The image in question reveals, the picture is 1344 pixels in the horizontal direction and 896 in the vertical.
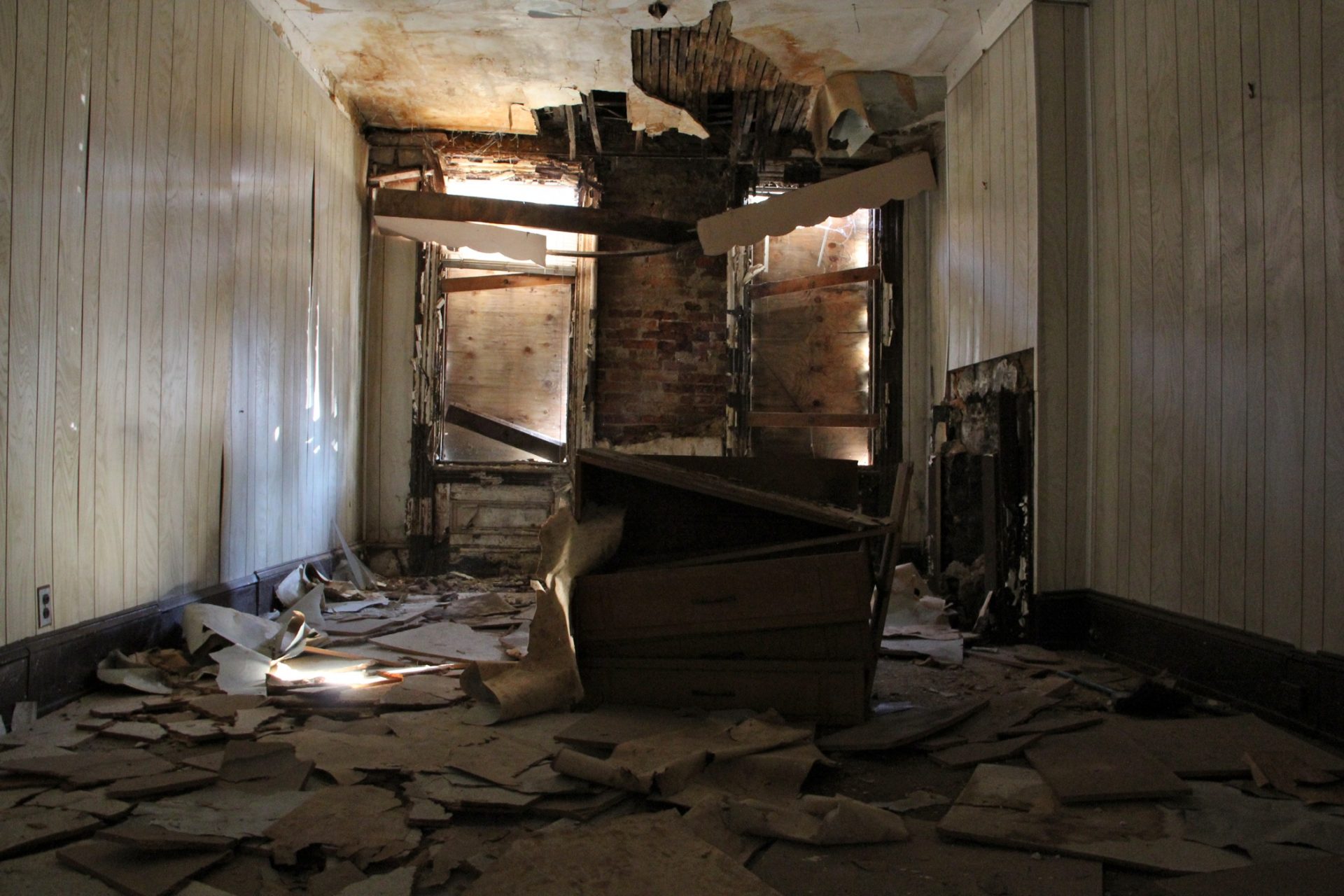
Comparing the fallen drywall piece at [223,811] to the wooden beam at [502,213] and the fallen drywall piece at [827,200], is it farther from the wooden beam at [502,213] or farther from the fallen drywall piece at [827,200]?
the fallen drywall piece at [827,200]

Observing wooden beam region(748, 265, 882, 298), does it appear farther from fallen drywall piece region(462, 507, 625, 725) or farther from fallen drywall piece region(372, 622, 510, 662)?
fallen drywall piece region(462, 507, 625, 725)

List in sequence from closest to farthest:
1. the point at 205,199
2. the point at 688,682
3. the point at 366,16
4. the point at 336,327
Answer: the point at 688,682 < the point at 205,199 < the point at 366,16 < the point at 336,327

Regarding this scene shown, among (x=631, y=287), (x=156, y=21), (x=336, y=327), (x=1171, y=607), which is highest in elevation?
(x=156, y=21)

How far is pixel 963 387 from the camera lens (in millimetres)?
4848

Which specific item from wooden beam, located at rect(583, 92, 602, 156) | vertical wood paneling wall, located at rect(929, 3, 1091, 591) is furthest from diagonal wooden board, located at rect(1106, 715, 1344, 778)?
wooden beam, located at rect(583, 92, 602, 156)

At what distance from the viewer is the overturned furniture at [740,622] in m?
2.67

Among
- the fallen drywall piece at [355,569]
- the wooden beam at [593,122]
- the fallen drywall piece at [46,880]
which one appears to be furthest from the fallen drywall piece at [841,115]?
the fallen drywall piece at [46,880]

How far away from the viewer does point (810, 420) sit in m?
6.22

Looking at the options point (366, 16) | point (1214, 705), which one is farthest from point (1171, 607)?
point (366, 16)

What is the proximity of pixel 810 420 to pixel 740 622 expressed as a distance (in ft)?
12.1

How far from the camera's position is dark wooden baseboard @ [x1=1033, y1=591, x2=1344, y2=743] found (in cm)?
253

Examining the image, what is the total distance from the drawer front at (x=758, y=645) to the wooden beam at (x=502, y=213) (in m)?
3.63

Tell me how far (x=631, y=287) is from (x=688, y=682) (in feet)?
13.5

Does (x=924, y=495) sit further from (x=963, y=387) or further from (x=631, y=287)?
(x=631, y=287)
